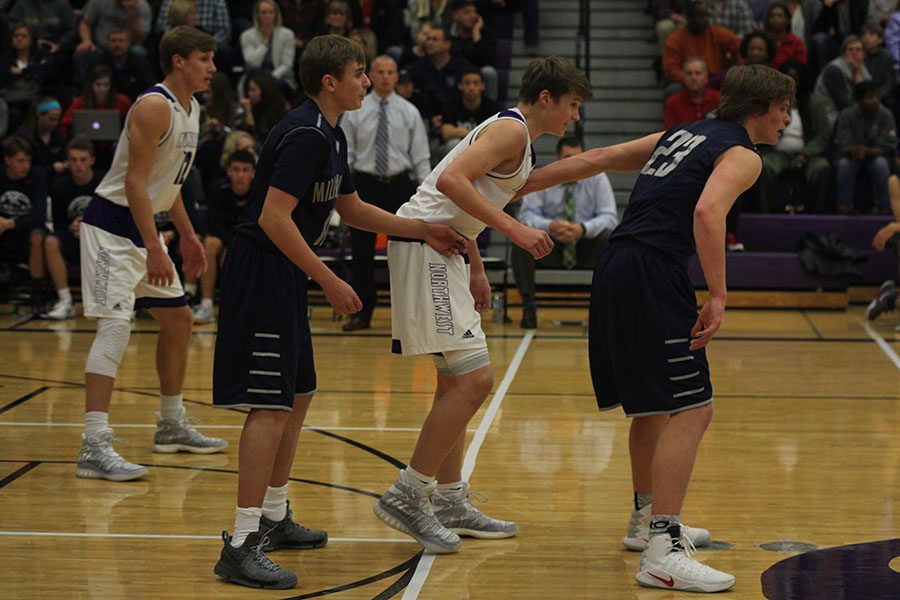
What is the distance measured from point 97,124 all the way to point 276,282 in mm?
8304

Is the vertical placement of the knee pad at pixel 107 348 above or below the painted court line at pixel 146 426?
above

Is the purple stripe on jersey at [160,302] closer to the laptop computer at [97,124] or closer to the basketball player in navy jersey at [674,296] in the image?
the basketball player in navy jersey at [674,296]

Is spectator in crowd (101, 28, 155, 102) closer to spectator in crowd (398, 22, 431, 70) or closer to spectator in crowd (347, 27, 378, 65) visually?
spectator in crowd (347, 27, 378, 65)

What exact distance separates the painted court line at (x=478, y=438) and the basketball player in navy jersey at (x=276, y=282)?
0.40 m

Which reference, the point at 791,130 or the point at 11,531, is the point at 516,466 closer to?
the point at 11,531

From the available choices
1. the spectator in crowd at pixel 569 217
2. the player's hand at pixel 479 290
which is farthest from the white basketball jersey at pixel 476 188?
the spectator in crowd at pixel 569 217

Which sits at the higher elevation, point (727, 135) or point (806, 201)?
point (727, 135)

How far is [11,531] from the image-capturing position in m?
4.99

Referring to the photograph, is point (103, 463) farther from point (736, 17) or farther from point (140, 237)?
point (736, 17)

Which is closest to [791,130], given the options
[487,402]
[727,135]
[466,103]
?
[466,103]

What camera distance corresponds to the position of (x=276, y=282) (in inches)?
175

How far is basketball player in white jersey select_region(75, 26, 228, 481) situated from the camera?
5.71 metres

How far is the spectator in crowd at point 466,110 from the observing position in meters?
11.9

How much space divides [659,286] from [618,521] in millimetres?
1189
